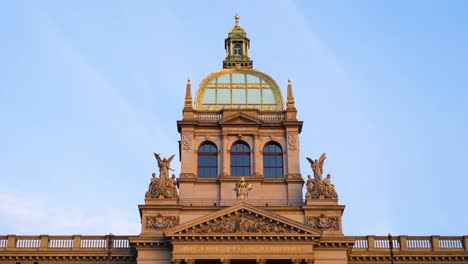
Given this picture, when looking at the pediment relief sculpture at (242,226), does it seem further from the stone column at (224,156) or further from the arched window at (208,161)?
the arched window at (208,161)

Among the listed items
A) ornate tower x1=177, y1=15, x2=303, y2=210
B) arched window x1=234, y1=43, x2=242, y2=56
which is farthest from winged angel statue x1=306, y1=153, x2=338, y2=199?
arched window x1=234, y1=43, x2=242, y2=56

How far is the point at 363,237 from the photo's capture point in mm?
56594

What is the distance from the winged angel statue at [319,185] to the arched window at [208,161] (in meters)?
7.68

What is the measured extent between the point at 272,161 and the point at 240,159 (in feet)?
8.24

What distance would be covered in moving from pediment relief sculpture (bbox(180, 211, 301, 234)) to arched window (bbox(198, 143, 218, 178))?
23.9 ft

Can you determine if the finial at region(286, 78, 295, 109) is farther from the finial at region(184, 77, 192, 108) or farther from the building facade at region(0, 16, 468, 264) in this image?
the finial at region(184, 77, 192, 108)

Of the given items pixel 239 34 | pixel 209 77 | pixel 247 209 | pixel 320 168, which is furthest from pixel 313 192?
pixel 239 34

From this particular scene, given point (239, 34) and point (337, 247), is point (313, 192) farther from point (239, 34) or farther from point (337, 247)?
point (239, 34)

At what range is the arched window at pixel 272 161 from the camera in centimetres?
6025

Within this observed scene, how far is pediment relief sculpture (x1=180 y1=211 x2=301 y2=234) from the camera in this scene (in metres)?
52.8

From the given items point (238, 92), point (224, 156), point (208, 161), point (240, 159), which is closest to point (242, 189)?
point (224, 156)

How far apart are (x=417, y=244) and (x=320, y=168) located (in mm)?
8958

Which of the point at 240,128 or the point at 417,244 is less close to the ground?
the point at 240,128

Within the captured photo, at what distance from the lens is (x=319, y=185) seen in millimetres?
56562
